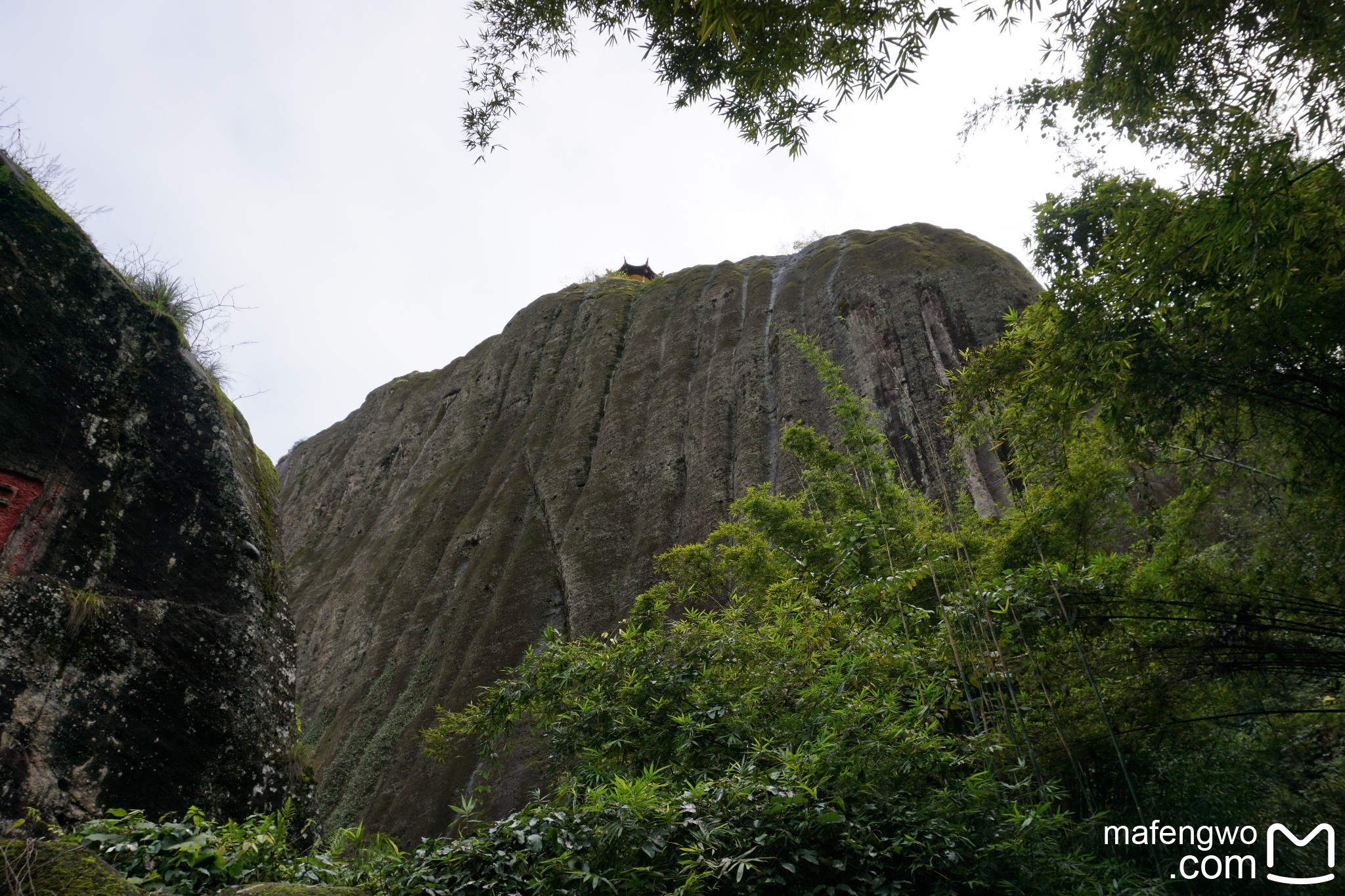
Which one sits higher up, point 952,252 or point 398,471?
point 952,252

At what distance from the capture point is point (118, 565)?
4.95 metres

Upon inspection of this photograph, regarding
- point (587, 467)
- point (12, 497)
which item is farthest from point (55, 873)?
point (587, 467)

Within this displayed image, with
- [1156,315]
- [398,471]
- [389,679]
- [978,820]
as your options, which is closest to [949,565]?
[1156,315]

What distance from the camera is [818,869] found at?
3305 mm

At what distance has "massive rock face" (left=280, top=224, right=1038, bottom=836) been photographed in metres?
17.7

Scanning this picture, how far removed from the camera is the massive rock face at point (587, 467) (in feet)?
58.0

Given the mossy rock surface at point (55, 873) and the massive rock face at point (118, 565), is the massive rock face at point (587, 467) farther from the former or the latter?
the mossy rock surface at point (55, 873)

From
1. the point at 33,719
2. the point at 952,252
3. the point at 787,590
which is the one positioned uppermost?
the point at 952,252

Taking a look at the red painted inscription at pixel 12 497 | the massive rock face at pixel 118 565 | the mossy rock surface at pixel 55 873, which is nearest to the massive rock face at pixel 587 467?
the massive rock face at pixel 118 565

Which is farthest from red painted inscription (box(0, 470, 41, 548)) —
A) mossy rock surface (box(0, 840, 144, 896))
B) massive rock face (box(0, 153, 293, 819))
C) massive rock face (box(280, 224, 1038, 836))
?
massive rock face (box(280, 224, 1038, 836))

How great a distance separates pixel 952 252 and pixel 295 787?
21.9m

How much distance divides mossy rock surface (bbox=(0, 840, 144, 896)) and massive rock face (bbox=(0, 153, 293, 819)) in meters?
2.08

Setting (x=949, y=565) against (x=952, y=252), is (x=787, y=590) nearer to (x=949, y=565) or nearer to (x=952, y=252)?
(x=949, y=565)

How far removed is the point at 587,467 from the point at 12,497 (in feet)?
58.8
